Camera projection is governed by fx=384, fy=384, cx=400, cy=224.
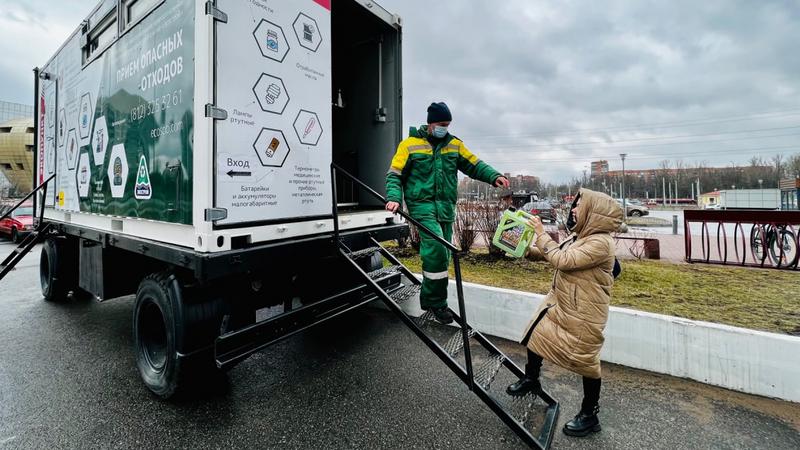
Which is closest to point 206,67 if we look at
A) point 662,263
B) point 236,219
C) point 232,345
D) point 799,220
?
point 236,219

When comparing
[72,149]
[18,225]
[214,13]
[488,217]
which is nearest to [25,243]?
[72,149]

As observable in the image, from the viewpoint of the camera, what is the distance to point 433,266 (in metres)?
3.02

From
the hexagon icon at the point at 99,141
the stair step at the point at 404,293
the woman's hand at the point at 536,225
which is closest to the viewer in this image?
the woman's hand at the point at 536,225

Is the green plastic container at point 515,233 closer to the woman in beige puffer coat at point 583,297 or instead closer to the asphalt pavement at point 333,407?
the woman in beige puffer coat at point 583,297

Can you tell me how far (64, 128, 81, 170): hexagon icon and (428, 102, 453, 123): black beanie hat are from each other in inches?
159

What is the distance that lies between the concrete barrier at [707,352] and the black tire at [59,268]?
6.33m

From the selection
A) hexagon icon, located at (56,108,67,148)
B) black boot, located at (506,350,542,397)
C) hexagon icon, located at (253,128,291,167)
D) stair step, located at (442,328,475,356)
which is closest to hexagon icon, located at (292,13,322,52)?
hexagon icon, located at (253,128,291,167)

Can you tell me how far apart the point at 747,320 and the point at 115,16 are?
22.0 ft

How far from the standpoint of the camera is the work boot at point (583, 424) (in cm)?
247

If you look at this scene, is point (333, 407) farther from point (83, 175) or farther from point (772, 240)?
point (772, 240)

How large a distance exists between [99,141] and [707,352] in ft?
19.1

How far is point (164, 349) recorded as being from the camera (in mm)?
3133

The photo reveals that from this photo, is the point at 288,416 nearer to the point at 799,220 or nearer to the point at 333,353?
the point at 333,353

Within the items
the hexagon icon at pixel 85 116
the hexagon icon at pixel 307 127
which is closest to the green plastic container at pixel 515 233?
the hexagon icon at pixel 307 127
